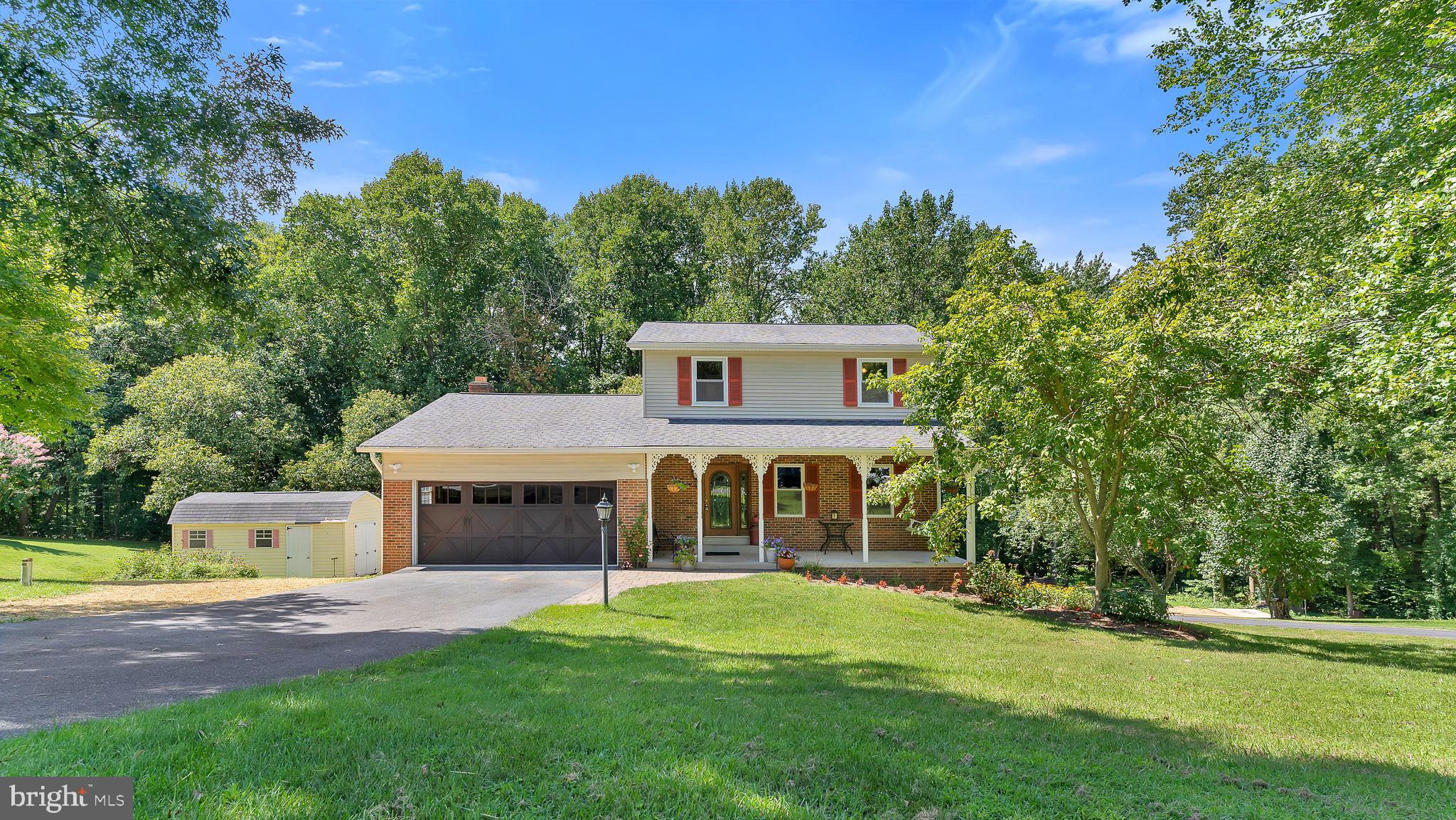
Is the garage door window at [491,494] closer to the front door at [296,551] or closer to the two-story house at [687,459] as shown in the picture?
the two-story house at [687,459]

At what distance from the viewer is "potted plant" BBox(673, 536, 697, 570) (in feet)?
52.9

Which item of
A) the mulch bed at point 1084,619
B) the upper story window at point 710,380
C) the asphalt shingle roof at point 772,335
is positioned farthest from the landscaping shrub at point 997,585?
the upper story window at point 710,380

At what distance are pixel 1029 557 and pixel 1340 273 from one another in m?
19.2

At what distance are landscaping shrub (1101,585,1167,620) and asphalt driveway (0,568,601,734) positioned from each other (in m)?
10.0

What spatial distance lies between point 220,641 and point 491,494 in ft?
32.5

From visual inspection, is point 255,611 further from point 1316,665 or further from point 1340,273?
point 1340,273

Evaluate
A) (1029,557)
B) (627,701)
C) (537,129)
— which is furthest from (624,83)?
(1029,557)

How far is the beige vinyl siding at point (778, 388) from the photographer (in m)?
19.1

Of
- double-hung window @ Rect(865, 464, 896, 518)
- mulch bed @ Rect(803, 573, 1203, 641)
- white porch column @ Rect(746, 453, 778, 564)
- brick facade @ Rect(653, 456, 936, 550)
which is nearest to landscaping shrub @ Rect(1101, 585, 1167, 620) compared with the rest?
mulch bed @ Rect(803, 573, 1203, 641)

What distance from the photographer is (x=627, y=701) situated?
5289mm

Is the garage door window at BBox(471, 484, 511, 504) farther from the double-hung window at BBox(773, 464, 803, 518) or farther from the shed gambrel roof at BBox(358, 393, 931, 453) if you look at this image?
the double-hung window at BBox(773, 464, 803, 518)

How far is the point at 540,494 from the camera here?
17766 millimetres

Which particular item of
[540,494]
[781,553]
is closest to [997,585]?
[781,553]
